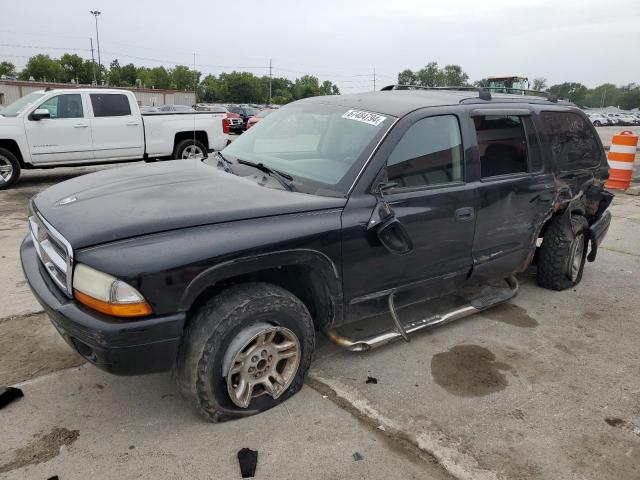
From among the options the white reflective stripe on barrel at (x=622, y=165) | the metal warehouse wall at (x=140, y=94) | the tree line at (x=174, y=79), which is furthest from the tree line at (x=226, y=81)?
the white reflective stripe on barrel at (x=622, y=165)

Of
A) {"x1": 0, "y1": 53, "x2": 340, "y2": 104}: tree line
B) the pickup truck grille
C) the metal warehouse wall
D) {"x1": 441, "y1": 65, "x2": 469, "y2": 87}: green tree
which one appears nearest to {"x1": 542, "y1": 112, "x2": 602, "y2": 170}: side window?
the pickup truck grille

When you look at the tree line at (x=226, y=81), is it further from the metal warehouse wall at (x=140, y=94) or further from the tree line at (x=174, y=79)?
the metal warehouse wall at (x=140, y=94)

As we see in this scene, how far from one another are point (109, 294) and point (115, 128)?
8.81 metres

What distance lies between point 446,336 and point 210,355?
2.05m

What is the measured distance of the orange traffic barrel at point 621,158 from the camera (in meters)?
9.61

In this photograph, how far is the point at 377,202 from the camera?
116 inches

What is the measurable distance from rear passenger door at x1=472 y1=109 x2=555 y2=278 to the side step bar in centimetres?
23

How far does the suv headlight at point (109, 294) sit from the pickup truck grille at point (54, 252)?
10 centimetres

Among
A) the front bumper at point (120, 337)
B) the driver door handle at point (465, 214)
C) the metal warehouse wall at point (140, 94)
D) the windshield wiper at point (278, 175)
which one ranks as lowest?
the front bumper at point (120, 337)

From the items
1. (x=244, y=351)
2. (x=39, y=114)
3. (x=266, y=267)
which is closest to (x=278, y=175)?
(x=266, y=267)

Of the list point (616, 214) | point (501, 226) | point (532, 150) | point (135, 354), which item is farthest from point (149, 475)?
point (616, 214)

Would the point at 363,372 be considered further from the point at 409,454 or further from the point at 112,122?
the point at 112,122

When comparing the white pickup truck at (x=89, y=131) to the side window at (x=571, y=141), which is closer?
the side window at (x=571, y=141)

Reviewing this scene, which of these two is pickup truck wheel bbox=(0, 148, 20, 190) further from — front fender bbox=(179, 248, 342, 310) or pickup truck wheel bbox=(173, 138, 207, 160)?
front fender bbox=(179, 248, 342, 310)
